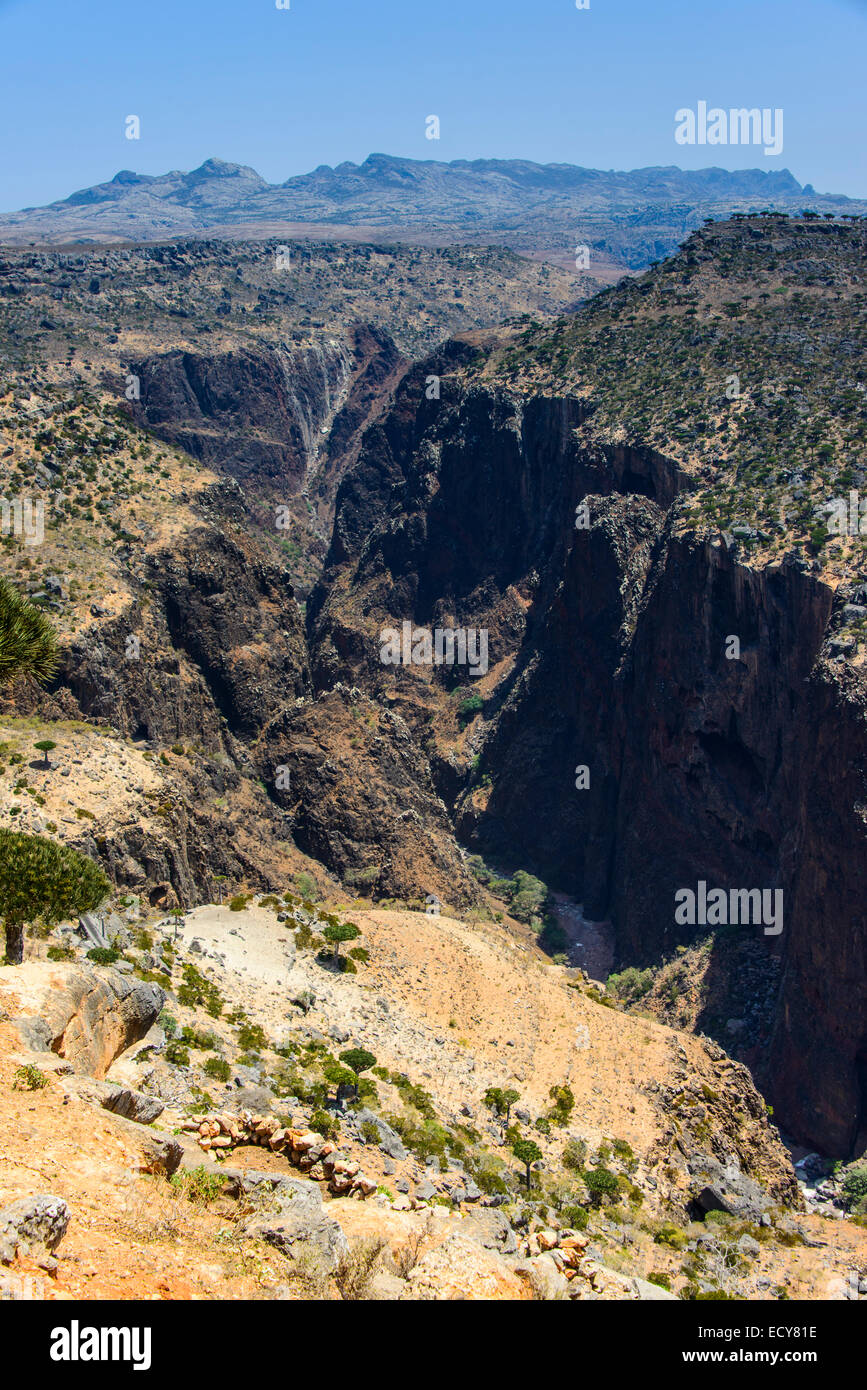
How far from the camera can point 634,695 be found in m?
76.1

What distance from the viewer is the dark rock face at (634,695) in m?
52.8

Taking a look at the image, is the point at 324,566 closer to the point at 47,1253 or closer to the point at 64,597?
the point at 64,597

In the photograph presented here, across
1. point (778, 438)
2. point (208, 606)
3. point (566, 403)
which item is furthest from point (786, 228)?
point (208, 606)

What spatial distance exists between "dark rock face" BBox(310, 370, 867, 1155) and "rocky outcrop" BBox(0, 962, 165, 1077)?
34.7 meters

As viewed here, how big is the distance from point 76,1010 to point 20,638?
362 inches

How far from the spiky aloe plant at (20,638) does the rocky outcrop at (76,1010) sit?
7.48 meters

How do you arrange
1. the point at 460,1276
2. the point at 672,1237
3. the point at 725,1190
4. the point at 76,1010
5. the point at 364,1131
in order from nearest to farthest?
the point at 460,1276, the point at 76,1010, the point at 364,1131, the point at 672,1237, the point at 725,1190

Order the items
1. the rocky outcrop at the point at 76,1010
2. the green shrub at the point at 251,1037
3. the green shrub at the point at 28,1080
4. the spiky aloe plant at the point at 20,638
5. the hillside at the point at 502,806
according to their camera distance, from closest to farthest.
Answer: the green shrub at the point at 28,1080, the rocky outcrop at the point at 76,1010, the spiky aloe plant at the point at 20,638, the hillside at the point at 502,806, the green shrub at the point at 251,1037

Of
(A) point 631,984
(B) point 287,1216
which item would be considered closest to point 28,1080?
(B) point 287,1216

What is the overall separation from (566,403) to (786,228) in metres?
35.8

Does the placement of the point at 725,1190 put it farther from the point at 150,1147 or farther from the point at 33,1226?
the point at 33,1226

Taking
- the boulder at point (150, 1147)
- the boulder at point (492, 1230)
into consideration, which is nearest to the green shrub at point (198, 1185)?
the boulder at point (150, 1147)

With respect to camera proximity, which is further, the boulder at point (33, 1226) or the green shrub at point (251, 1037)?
the green shrub at point (251, 1037)

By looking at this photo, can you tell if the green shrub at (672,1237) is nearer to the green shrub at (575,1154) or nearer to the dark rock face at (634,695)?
the green shrub at (575,1154)
